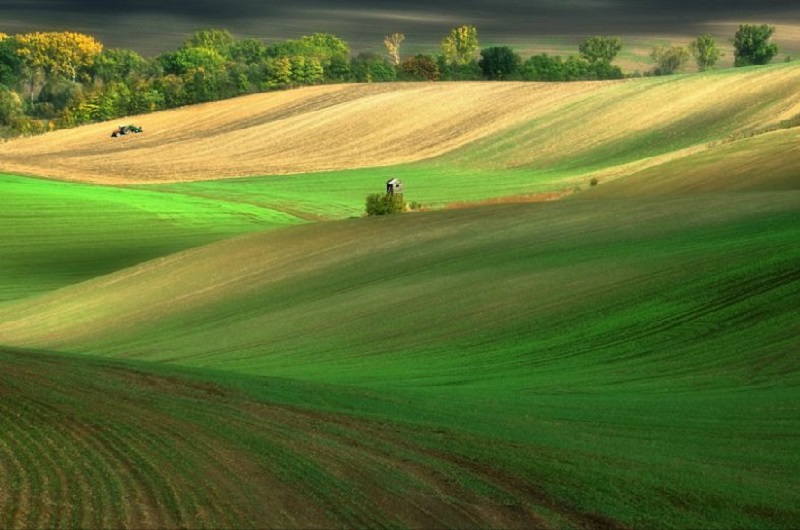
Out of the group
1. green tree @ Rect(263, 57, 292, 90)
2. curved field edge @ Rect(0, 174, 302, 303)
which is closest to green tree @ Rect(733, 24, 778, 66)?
green tree @ Rect(263, 57, 292, 90)

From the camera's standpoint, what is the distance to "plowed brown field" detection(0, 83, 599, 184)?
8000 cm

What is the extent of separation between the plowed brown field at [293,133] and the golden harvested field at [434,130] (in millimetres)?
132

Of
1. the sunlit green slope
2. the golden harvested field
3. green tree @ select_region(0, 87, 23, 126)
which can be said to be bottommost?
the sunlit green slope

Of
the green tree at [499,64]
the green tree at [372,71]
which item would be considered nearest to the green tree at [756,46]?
the green tree at [499,64]

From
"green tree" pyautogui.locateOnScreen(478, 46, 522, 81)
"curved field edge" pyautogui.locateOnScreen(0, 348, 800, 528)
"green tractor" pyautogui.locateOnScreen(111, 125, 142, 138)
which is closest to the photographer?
"curved field edge" pyautogui.locateOnScreen(0, 348, 800, 528)

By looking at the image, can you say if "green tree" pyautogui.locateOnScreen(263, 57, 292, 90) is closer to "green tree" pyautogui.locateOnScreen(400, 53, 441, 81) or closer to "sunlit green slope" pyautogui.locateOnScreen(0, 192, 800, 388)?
"green tree" pyautogui.locateOnScreen(400, 53, 441, 81)

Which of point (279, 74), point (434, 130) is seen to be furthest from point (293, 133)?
point (279, 74)

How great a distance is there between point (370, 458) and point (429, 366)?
A: 9.85 m

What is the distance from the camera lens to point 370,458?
13.1m

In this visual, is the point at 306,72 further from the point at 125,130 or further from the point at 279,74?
the point at 125,130

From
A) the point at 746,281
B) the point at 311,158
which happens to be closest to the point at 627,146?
the point at 311,158

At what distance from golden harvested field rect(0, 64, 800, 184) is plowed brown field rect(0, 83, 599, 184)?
0.13 meters

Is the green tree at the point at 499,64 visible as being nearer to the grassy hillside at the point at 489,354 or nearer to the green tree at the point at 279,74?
the green tree at the point at 279,74

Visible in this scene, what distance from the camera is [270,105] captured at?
103 meters
